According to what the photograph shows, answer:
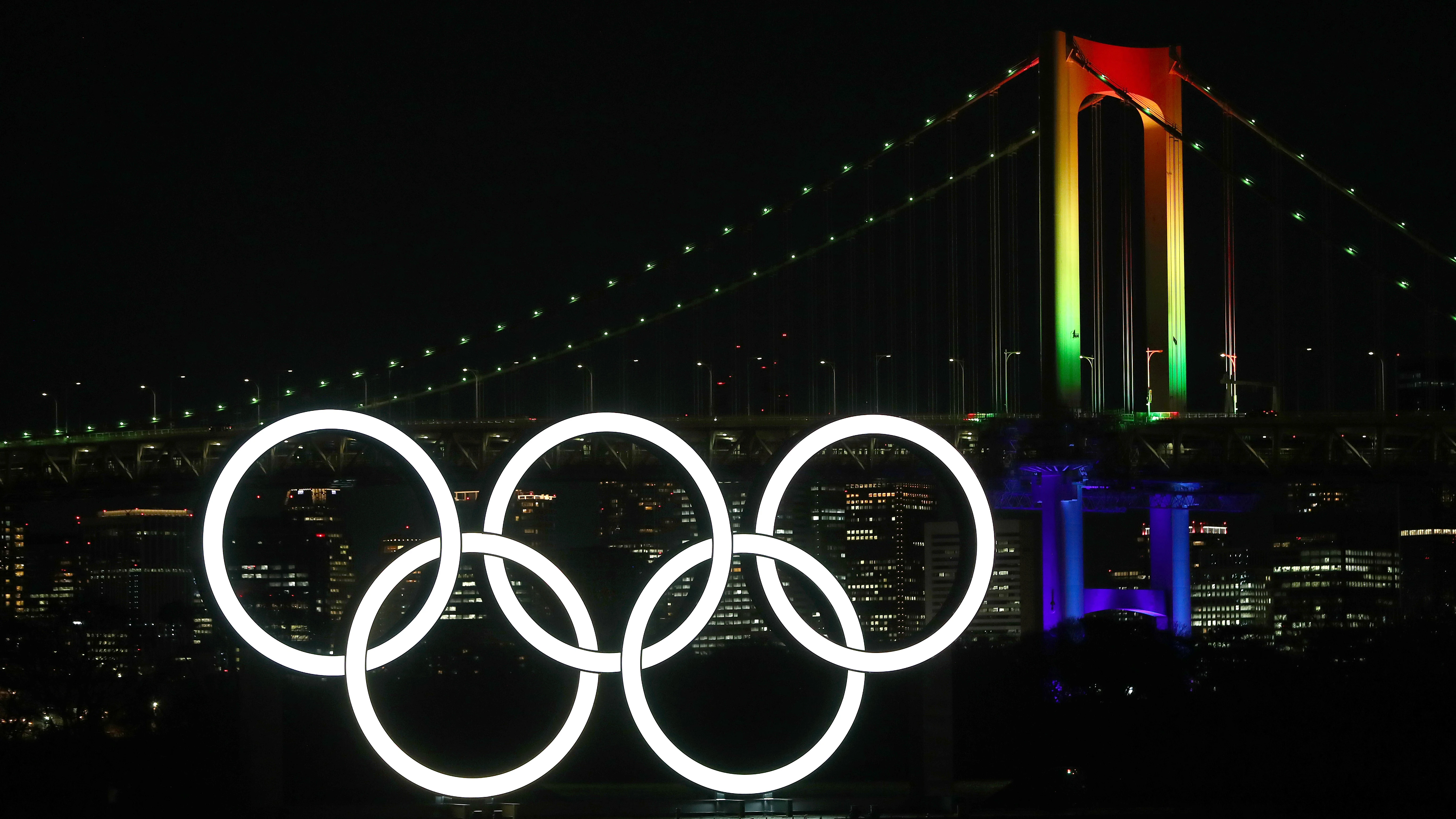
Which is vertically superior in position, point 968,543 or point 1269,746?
point 968,543

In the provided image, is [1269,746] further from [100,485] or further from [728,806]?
[100,485]

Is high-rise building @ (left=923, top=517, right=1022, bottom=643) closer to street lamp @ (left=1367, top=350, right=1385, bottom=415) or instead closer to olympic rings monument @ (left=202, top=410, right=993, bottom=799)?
street lamp @ (left=1367, top=350, right=1385, bottom=415)

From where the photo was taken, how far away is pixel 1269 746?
26.4 m

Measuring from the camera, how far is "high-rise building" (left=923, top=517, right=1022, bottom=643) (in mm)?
54812

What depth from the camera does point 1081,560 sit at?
4384 cm

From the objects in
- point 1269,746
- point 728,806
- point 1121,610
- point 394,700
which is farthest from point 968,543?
point 1121,610

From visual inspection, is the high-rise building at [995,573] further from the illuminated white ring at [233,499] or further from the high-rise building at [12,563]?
the illuminated white ring at [233,499]

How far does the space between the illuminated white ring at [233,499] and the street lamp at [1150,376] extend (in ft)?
105

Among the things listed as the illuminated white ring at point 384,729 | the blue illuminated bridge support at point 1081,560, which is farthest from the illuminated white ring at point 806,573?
the blue illuminated bridge support at point 1081,560

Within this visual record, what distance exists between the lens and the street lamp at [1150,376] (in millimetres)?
45250

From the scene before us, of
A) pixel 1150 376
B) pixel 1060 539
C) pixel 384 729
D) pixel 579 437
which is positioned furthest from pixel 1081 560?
pixel 384 729

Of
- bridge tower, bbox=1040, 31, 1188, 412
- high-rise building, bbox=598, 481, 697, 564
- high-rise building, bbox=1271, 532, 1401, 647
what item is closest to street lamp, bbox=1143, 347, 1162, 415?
bridge tower, bbox=1040, 31, 1188, 412

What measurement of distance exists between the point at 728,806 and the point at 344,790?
5178 millimetres

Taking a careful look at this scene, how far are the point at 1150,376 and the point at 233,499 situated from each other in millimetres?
34149
